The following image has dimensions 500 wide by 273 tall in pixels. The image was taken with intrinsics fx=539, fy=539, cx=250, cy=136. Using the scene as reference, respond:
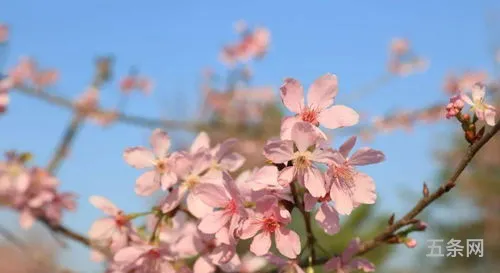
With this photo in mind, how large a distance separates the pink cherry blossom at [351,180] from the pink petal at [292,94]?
8 centimetres

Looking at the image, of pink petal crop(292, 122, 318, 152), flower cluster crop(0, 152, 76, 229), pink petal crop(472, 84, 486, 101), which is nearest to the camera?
pink petal crop(292, 122, 318, 152)

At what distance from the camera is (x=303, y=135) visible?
638mm

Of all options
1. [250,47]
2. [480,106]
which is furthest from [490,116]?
[250,47]

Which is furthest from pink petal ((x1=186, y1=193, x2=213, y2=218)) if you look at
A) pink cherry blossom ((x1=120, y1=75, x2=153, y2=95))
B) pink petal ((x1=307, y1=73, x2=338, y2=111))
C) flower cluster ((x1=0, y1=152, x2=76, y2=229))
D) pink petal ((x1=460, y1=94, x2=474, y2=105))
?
pink cherry blossom ((x1=120, y1=75, x2=153, y2=95))

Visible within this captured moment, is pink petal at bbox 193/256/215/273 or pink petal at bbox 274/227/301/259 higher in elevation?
pink petal at bbox 274/227/301/259

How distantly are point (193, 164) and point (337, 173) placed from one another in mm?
237

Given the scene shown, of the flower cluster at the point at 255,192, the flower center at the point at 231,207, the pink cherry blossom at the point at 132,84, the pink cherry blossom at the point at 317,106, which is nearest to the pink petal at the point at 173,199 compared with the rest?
the flower cluster at the point at 255,192

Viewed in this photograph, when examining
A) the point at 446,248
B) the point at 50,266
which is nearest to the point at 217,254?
the point at 446,248

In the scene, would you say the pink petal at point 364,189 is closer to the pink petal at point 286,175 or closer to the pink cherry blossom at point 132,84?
the pink petal at point 286,175

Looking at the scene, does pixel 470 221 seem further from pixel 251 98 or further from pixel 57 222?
pixel 57 222

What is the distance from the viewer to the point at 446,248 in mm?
1057

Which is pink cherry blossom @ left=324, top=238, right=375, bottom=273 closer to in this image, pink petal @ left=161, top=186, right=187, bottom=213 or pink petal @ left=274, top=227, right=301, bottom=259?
pink petal @ left=274, top=227, right=301, bottom=259

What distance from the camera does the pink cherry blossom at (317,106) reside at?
2.22ft

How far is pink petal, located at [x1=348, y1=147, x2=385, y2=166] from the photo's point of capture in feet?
2.24
